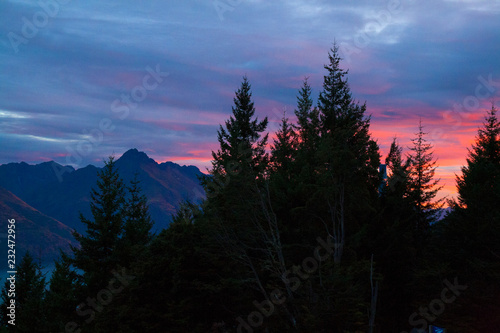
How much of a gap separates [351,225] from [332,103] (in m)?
20.2

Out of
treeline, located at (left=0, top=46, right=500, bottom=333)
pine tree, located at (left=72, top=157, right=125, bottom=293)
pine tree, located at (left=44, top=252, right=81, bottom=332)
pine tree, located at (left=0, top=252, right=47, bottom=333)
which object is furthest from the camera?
pine tree, located at (left=0, top=252, right=47, bottom=333)

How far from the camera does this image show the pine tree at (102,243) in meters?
35.4

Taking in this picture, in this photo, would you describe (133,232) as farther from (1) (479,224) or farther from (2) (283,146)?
(1) (479,224)

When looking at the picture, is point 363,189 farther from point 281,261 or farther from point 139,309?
point 139,309

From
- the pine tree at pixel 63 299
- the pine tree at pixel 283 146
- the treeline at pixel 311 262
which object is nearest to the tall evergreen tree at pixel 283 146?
the pine tree at pixel 283 146

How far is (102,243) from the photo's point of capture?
37.0 meters

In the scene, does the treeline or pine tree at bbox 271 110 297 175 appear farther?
pine tree at bbox 271 110 297 175

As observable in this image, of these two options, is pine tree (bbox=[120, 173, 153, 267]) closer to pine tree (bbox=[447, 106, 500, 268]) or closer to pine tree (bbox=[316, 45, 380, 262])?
pine tree (bbox=[316, 45, 380, 262])

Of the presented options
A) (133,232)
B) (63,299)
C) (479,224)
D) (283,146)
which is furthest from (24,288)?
(479,224)

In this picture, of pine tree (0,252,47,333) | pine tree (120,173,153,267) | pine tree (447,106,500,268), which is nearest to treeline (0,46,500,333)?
pine tree (447,106,500,268)

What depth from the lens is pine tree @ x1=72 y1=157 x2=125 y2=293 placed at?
116 ft

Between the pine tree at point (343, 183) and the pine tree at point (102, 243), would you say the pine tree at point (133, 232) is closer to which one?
the pine tree at point (102, 243)

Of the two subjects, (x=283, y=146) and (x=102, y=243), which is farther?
(x=283, y=146)

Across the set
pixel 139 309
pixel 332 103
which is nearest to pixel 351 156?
pixel 139 309
